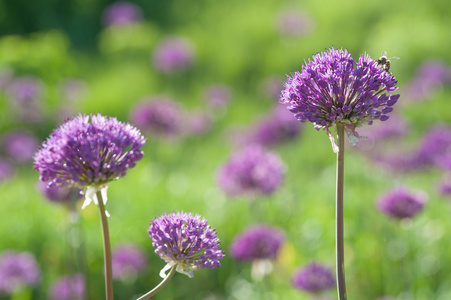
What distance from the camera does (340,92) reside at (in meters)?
1.52

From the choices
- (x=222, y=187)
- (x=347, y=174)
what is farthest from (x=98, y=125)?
(x=347, y=174)

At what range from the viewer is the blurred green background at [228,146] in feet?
16.3

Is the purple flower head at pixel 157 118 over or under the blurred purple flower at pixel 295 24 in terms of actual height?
under

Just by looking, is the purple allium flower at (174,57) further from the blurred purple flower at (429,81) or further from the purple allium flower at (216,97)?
the blurred purple flower at (429,81)

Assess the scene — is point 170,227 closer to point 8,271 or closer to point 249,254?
point 249,254

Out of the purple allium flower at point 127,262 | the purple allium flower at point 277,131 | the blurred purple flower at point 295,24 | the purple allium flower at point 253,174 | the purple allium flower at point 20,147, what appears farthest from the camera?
the blurred purple flower at point 295,24

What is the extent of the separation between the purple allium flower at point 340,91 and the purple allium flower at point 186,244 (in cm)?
39

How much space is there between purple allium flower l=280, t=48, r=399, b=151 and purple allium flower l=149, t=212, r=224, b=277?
39cm

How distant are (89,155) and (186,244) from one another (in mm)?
314

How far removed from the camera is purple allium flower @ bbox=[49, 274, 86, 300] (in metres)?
3.69

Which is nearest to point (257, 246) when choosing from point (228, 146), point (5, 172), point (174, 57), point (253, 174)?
point (253, 174)

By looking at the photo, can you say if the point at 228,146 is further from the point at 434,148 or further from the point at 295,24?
the point at 434,148

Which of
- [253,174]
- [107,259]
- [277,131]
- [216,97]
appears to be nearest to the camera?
[107,259]

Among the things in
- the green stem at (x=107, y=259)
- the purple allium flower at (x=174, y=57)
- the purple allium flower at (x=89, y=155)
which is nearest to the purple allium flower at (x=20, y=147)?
the purple allium flower at (x=174, y=57)
